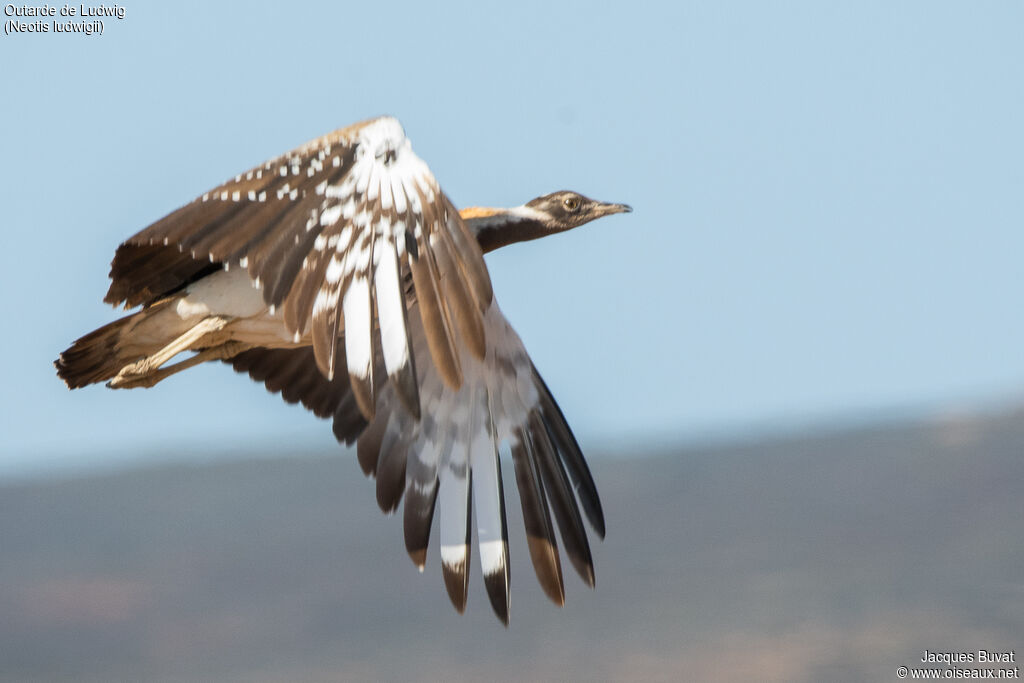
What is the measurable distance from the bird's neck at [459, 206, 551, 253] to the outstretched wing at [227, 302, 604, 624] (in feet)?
1.18

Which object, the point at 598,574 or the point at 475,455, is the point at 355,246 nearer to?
the point at 475,455

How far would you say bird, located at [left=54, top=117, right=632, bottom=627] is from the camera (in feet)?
18.2

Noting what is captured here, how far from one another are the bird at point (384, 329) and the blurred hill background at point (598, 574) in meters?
5.01

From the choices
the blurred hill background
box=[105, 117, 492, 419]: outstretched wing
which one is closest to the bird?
box=[105, 117, 492, 419]: outstretched wing

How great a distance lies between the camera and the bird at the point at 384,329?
5.56 m

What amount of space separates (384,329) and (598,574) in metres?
9.28

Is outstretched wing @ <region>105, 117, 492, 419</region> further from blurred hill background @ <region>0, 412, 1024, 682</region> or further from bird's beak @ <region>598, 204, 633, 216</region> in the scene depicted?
blurred hill background @ <region>0, 412, 1024, 682</region>

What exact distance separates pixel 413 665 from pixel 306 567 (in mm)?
2605

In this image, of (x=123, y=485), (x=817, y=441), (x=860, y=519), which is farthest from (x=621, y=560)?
(x=123, y=485)

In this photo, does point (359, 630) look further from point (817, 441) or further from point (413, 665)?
point (817, 441)

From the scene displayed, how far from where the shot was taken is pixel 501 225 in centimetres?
762

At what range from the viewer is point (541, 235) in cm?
797

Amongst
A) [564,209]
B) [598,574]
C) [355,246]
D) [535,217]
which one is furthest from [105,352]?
[598,574]

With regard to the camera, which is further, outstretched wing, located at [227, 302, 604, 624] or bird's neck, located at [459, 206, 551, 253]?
bird's neck, located at [459, 206, 551, 253]
